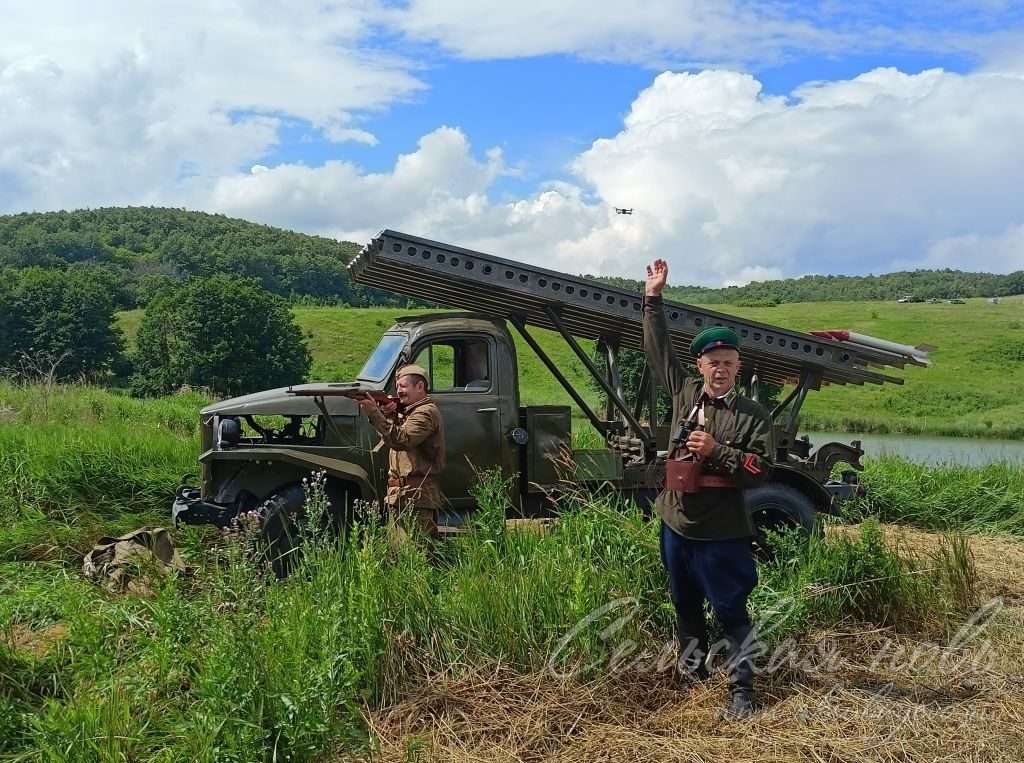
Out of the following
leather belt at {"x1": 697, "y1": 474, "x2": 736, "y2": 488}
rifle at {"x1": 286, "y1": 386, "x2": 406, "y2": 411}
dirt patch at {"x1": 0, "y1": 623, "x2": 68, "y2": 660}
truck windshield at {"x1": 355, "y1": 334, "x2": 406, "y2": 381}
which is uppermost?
truck windshield at {"x1": 355, "y1": 334, "x2": 406, "y2": 381}

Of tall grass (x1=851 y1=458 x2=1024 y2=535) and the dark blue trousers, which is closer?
the dark blue trousers

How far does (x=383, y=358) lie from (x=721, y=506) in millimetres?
4025

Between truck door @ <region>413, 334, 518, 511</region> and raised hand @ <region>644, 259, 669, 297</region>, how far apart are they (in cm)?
266

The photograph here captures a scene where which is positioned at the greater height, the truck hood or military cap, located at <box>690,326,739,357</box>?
military cap, located at <box>690,326,739,357</box>

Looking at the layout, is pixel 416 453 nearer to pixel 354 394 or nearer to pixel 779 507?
pixel 354 394

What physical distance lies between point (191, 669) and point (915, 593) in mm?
3998

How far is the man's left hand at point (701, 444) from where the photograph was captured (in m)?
3.85

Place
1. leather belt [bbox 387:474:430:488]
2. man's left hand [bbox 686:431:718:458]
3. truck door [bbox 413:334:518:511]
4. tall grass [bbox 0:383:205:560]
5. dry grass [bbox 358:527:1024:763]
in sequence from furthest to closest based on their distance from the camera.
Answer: tall grass [bbox 0:383:205:560] < truck door [bbox 413:334:518:511] < leather belt [bbox 387:474:430:488] < man's left hand [bbox 686:431:718:458] < dry grass [bbox 358:527:1024:763]

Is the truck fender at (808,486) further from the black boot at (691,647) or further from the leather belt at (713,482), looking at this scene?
the leather belt at (713,482)

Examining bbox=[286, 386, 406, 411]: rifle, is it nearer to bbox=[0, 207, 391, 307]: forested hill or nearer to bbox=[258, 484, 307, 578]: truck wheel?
bbox=[258, 484, 307, 578]: truck wheel

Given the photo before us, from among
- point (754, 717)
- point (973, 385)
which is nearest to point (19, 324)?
point (973, 385)

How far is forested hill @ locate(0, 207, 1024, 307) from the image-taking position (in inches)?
2495

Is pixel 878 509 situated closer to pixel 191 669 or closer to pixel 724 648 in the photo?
pixel 724 648

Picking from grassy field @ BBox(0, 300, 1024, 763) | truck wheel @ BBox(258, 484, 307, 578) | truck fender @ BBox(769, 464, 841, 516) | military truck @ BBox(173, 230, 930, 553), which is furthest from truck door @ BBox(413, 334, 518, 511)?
truck fender @ BBox(769, 464, 841, 516)
